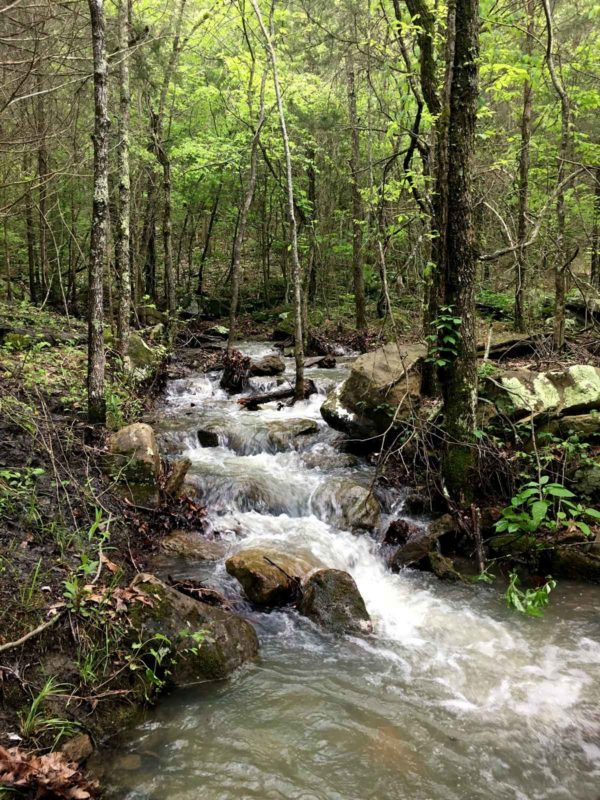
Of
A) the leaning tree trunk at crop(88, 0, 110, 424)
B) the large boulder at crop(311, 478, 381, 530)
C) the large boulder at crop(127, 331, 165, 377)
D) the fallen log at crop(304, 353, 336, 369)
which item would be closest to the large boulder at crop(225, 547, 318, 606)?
the large boulder at crop(311, 478, 381, 530)

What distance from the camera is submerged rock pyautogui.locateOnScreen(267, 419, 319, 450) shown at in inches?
382

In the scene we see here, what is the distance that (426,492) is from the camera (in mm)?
7324

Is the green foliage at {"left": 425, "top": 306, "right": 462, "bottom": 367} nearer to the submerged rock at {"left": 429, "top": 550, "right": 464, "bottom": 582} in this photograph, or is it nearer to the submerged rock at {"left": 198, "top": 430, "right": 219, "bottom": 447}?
the submerged rock at {"left": 429, "top": 550, "right": 464, "bottom": 582}

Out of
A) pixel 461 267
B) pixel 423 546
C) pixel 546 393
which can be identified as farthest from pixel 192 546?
pixel 546 393

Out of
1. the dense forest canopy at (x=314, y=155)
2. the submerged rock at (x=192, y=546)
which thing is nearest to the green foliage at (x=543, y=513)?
the dense forest canopy at (x=314, y=155)

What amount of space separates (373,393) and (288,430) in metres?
1.99

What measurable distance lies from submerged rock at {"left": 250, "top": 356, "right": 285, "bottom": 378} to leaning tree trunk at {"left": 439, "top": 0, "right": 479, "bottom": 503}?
790cm

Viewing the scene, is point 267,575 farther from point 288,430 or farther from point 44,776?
point 288,430

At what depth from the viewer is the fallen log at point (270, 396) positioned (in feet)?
38.7

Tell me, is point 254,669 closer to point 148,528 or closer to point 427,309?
point 148,528

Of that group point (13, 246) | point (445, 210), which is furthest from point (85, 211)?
point (445, 210)

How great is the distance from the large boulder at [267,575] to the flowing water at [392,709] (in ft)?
0.53

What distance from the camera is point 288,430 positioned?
9.98 m

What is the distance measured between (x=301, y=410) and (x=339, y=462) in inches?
100
